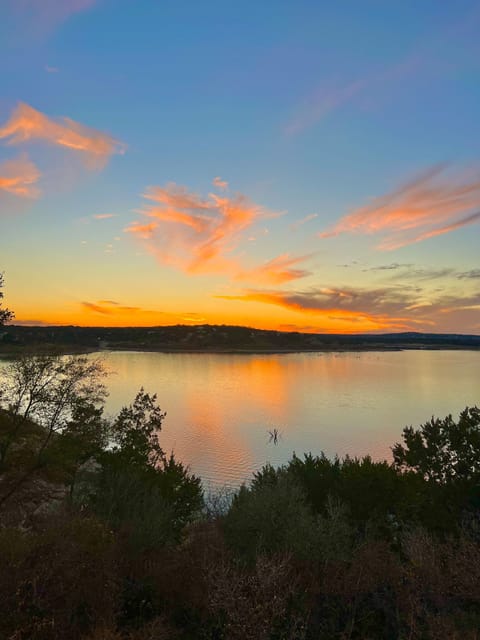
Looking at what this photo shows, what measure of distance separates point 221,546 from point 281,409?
5919cm

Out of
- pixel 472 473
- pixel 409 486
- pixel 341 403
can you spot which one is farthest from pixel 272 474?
pixel 341 403

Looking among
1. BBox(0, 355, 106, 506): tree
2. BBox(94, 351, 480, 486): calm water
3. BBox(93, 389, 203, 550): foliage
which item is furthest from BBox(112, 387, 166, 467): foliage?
BBox(94, 351, 480, 486): calm water

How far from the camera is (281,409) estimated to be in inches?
3196

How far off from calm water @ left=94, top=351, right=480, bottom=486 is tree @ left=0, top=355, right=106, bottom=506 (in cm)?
1635

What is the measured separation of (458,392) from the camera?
97750 millimetres

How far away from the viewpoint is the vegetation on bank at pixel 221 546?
14602 mm

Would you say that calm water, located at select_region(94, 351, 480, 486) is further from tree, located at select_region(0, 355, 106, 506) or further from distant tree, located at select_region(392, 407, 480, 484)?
distant tree, located at select_region(392, 407, 480, 484)

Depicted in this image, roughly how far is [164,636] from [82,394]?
2078 centimetres

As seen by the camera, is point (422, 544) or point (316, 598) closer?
point (316, 598)

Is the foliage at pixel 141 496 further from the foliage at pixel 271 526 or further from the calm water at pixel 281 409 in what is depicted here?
the calm water at pixel 281 409

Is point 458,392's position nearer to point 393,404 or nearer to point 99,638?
point 393,404

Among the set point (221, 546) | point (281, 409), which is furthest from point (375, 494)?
point (281, 409)

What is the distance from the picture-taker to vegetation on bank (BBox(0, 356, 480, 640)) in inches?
575

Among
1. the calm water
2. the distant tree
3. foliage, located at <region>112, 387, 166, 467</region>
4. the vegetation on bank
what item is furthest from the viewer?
the calm water
